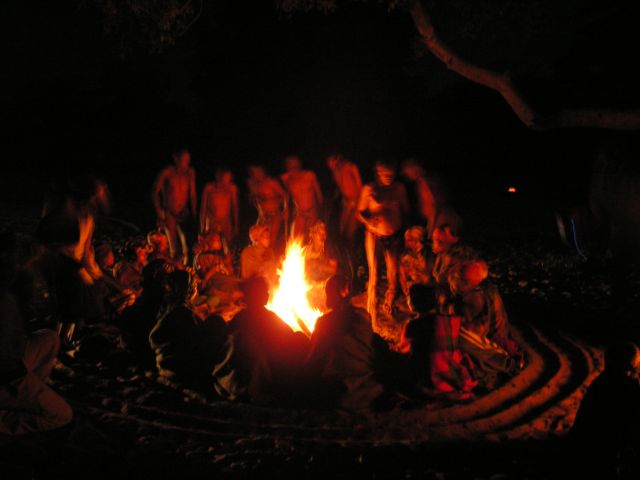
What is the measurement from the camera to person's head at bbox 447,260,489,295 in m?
6.77

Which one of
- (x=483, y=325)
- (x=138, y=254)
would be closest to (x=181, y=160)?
(x=138, y=254)

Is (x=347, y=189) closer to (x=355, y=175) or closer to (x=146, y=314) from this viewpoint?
(x=355, y=175)

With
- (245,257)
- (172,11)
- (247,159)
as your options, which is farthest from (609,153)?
(247,159)

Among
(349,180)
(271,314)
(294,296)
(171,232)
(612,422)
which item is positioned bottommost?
Answer: (612,422)

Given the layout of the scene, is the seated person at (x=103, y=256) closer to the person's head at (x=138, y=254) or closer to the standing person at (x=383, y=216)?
the person's head at (x=138, y=254)

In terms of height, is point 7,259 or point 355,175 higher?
point 355,175

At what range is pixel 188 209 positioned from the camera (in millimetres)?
11461

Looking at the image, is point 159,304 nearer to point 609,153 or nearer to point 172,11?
point 172,11

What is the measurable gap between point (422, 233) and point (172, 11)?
5.08 m

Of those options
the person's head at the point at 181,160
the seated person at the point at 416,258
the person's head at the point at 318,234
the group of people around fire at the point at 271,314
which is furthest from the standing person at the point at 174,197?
the seated person at the point at 416,258

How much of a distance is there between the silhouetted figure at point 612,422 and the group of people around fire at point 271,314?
1.88m

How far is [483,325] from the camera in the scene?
6.84m

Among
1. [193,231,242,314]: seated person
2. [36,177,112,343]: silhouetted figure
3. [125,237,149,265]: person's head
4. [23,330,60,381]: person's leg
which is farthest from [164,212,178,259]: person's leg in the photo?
[23,330,60,381]: person's leg

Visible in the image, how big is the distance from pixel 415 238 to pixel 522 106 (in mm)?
2324
